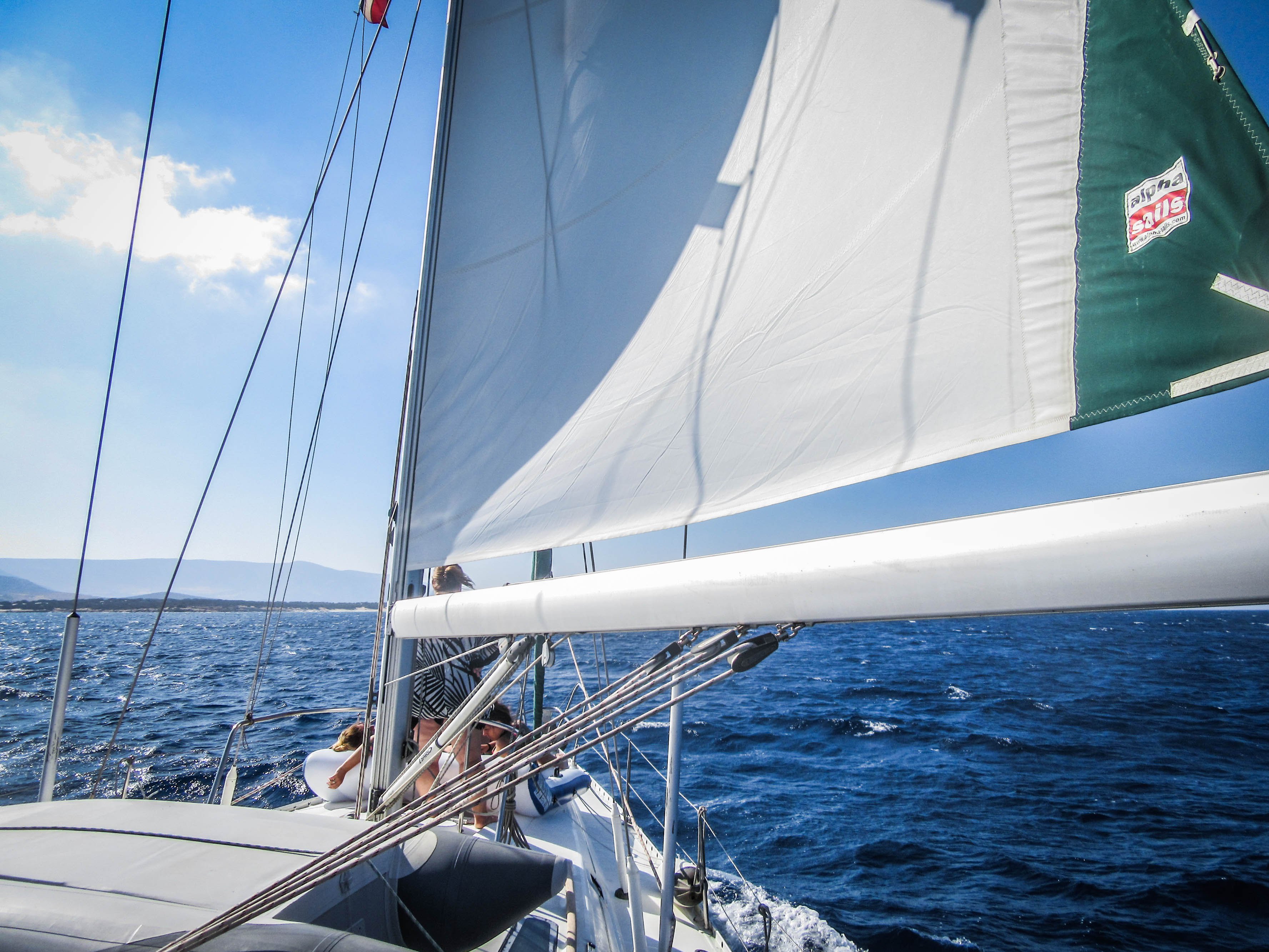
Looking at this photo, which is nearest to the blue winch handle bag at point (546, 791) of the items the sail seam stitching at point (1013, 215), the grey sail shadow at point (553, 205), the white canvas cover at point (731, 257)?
the grey sail shadow at point (553, 205)

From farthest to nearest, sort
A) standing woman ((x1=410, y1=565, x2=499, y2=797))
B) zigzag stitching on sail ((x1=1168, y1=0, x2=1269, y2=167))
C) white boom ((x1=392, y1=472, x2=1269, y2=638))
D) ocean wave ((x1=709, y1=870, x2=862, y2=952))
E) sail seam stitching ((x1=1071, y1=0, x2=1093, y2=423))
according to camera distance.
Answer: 1. ocean wave ((x1=709, y1=870, x2=862, y2=952))
2. standing woman ((x1=410, y1=565, x2=499, y2=797))
3. sail seam stitching ((x1=1071, y1=0, x2=1093, y2=423))
4. zigzag stitching on sail ((x1=1168, y1=0, x2=1269, y2=167))
5. white boom ((x1=392, y1=472, x2=1269, y2=638))

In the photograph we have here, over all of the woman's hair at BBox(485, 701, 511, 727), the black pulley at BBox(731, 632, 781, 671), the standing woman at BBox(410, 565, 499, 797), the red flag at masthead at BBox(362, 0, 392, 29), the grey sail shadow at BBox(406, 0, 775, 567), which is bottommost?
the woman's hair at BBox(485, 701, 511, 727)

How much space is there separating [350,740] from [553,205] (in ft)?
13.4

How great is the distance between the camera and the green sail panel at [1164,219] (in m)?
0.88

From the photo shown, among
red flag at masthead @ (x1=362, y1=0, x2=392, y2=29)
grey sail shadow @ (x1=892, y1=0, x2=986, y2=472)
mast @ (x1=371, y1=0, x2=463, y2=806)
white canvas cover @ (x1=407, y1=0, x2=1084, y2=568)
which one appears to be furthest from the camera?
red flag at masthead @ (x1=362, y1=0, x2=392, y2=29)

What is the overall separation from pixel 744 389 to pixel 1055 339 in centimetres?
74

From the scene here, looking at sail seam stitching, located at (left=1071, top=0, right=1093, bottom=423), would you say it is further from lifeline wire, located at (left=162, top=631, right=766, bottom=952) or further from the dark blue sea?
the dark blue sea

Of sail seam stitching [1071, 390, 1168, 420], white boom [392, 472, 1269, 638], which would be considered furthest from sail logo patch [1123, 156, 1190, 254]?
white boom [392, 472, 1269, 638]

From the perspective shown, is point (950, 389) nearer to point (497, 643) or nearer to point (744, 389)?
point (744, 389)

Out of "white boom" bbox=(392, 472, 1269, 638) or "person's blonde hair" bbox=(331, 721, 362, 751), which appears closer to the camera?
"white boom" bbox=(392, 472, 1269, 638)

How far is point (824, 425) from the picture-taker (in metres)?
1.52

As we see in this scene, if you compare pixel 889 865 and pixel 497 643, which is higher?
pixel 497 643

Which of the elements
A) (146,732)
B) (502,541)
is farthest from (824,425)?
(146,732)

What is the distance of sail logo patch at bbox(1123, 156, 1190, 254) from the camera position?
3.16ft
